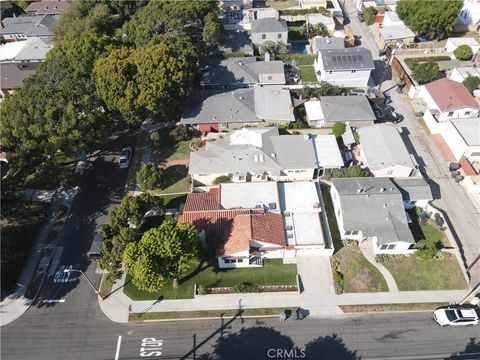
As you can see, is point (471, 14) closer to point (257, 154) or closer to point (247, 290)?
point (257, 154)

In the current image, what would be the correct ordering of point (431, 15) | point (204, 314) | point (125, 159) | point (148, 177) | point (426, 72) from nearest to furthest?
point (204, 314) < point (148, 177) < point (125, 159) < point (426, 72) < point (431, 15)

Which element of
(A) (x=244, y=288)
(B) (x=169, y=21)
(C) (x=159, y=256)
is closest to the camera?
(C) (x=159, y=256)

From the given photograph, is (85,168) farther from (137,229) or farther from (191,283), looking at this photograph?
(191,283)

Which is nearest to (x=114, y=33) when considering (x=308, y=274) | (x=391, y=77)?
(x=391, y=77)

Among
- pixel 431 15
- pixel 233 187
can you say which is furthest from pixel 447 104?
pixel 233 187

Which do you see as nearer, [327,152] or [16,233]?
[16,233]

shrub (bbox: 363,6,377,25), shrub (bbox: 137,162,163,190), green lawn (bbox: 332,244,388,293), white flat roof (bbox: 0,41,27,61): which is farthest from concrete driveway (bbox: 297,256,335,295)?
white flat roof (bbox: 0,41,27,61)

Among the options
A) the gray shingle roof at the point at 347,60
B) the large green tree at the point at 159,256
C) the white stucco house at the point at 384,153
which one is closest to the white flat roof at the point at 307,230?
the large green tree at the point at 159,256
